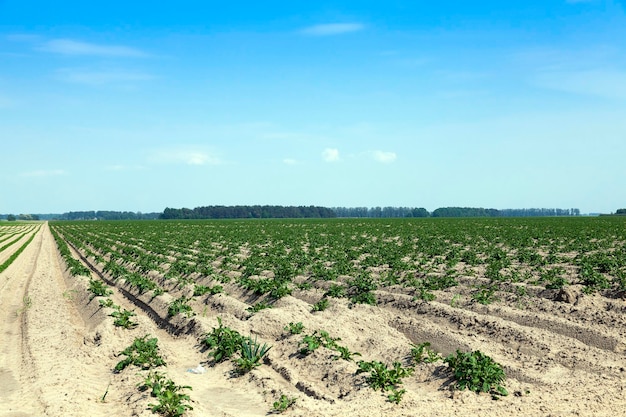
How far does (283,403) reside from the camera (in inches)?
290

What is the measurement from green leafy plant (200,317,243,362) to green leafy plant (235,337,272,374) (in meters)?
0.16

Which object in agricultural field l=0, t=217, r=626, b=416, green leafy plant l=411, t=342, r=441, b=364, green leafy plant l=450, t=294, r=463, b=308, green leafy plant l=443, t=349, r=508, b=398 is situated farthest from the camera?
green leafy plant l=450, t=294, r=463, b=308

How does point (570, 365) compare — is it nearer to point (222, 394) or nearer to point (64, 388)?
point (222, 394)

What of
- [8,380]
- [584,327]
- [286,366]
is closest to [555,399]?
[584,327]

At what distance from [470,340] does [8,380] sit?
8593 mm

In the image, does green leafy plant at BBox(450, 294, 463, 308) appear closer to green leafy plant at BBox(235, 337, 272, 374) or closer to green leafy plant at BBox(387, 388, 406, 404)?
green leafy plant at BBox(235, 337, 272, 374)

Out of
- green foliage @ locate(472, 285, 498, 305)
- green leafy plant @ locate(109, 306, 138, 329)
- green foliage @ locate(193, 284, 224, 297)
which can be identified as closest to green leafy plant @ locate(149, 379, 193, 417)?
green leafy plant @ locate(109, 306, 138, 329)

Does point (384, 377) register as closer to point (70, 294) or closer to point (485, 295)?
point (485, 295)

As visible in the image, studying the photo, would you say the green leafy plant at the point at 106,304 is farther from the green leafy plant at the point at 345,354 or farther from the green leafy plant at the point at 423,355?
the green leafy plant at the point at 423,355

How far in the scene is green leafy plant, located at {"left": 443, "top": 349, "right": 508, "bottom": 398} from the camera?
7539mm

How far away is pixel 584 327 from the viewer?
10.3m

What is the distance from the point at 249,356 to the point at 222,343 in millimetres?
940

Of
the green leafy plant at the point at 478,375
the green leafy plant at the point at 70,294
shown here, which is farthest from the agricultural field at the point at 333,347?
the green leafy plant at the point at 70,294

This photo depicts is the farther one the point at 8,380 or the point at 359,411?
the point at 8,380
